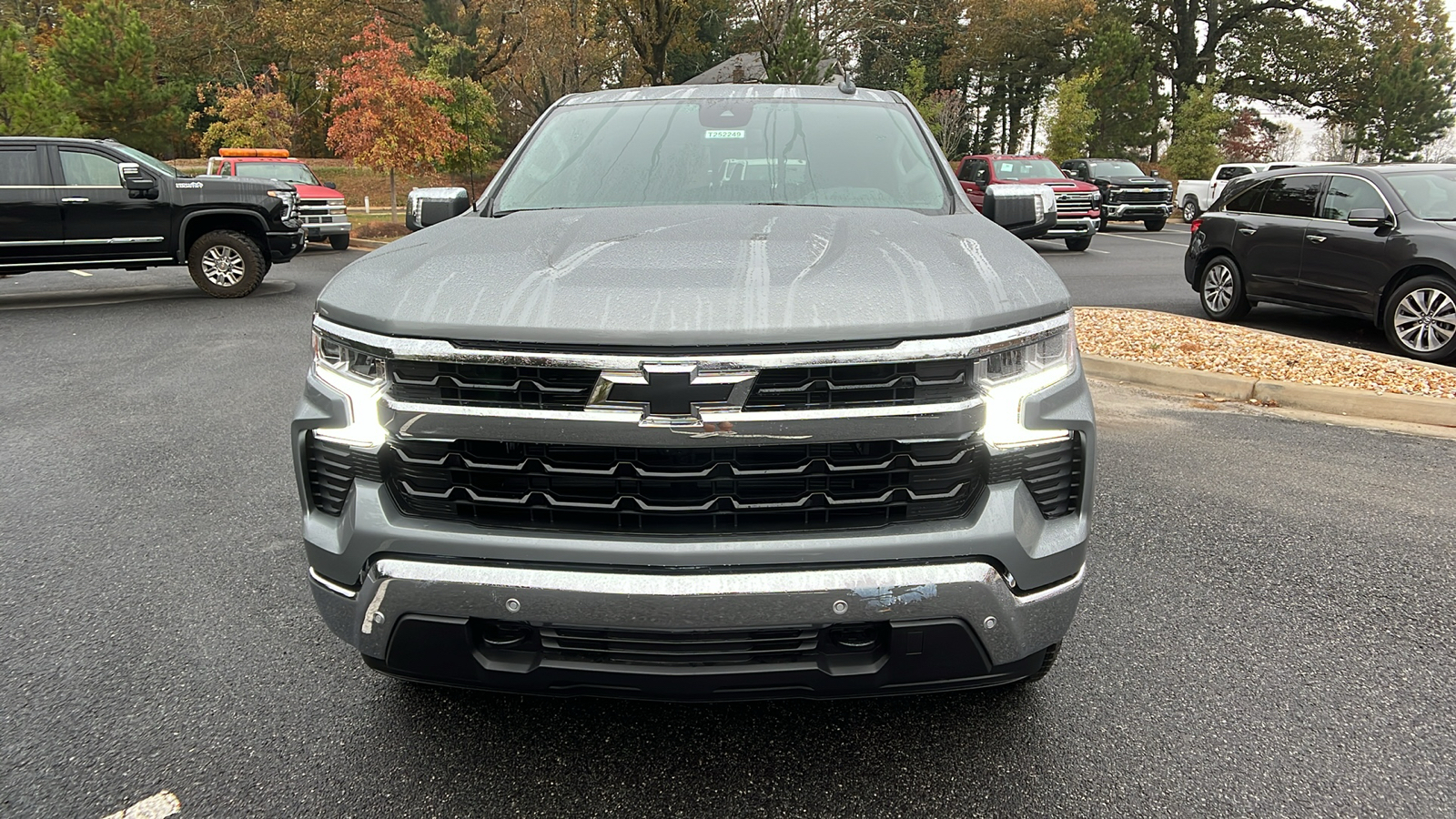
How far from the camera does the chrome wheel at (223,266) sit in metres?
11.6

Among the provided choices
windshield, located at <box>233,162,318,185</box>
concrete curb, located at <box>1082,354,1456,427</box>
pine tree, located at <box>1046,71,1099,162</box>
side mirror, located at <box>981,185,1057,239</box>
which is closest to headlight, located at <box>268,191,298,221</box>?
windshield, located at <box>233,162,318,185</box>

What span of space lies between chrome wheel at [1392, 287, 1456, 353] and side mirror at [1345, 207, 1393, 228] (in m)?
0.69

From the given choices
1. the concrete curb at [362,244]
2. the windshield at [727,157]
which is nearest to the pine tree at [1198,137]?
the concrete curb at [362,244]

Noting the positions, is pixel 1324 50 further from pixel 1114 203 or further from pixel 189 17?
pixel 189 17

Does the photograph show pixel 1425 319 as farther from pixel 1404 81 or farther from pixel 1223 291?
pixel 1404 81

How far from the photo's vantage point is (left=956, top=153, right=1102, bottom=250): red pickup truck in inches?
704

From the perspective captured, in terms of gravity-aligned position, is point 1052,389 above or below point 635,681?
above

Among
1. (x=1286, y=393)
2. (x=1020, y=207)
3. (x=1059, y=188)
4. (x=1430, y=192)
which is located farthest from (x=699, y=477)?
(x=1059, y=188)

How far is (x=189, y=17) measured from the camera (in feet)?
139

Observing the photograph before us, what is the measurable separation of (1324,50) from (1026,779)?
165ft

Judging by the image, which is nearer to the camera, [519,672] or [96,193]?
[519,672]

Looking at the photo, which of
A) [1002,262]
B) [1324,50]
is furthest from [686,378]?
[1324,50]

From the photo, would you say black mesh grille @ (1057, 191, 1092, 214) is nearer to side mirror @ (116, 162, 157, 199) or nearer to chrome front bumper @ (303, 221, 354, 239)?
chrome front bumper @ (303, 221, 354, 239)

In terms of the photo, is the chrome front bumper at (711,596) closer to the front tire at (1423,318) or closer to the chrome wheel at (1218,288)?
the front tire at (1423,318)
